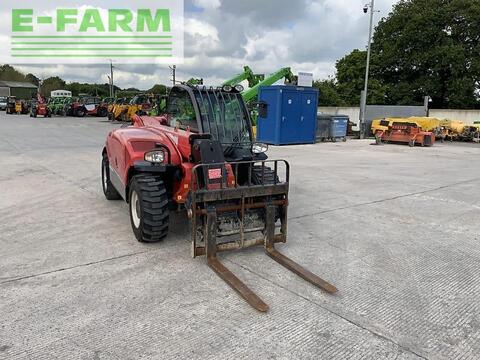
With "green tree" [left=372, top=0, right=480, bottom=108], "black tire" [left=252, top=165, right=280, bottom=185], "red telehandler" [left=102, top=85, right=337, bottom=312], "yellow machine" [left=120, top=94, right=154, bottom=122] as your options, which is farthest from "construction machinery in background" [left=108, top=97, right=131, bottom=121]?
"black tire" [left=252, top=165, right=280, bottom=185]

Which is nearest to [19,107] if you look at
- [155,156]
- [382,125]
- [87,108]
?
[87,108]

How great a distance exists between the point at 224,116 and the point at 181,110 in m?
0.66

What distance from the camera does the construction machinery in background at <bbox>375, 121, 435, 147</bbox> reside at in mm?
19062

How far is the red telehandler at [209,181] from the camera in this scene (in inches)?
173

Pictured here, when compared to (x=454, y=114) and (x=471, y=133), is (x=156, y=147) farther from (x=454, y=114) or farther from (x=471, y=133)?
(x=454, y=114)

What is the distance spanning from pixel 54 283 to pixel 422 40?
3930 cm

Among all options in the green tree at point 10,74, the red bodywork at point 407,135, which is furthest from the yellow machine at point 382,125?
the green tree at point 10,74

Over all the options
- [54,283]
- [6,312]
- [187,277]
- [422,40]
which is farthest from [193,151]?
[422,40]

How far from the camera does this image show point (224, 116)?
547 cm

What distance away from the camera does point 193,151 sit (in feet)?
16.0

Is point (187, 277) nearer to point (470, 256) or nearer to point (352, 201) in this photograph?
point (470, 256)

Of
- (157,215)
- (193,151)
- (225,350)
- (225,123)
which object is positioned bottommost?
(225,350)

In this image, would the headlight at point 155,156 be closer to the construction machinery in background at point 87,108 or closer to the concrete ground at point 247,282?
the concrete ground at point 247,282

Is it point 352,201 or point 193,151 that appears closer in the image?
point 193,151
